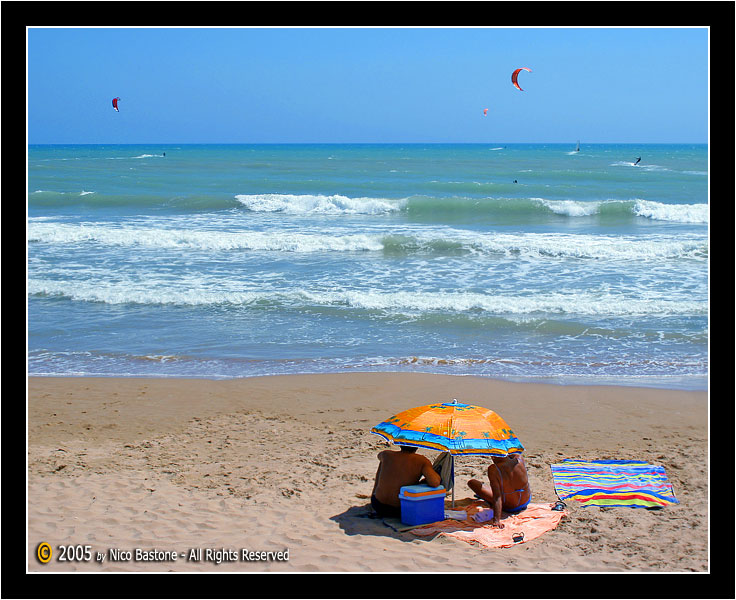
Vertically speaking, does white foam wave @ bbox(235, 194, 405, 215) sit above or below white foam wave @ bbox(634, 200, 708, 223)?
above

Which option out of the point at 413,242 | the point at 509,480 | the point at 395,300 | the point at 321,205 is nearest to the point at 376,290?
the point at 395,300

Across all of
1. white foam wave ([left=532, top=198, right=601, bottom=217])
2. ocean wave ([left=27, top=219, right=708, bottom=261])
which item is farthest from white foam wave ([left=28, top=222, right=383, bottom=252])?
white foam wave ([left=532, top=198, right=601, bottom=217])

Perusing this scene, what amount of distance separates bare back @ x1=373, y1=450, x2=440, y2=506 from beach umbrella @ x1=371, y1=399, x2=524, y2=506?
213 millimetres

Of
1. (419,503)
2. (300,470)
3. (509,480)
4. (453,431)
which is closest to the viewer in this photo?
(453,431)

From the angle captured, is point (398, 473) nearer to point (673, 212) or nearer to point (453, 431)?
point (453, 431)

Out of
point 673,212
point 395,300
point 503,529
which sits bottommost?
point 503,529

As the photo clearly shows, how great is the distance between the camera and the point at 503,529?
17.9 feet

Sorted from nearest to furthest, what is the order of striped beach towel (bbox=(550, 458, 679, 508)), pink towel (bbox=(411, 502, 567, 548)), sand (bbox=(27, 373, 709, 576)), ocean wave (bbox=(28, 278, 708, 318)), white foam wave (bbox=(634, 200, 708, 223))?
sand (bbox=(27, 373, 709, 576)) → pink towel (bbox=(411, 502, 567, 548)) → striped beach towel (bbox=(550, 458, 679, 508)) → ocean wave (bbox=(28, 278, 708, 318)) → white foam wave (bbox=(634, 200, 708, 223))

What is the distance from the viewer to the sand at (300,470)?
4.99m

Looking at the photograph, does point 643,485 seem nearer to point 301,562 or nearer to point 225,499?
point 301,562

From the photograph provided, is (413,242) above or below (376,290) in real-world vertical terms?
above

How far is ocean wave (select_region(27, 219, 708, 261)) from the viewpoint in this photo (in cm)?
1762

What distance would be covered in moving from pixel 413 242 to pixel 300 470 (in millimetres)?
12838

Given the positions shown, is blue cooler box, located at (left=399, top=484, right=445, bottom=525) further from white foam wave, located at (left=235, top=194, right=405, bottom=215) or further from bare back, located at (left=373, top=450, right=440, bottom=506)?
white foam wave, located at (left=235, top=194, right=405, bottom=215)
